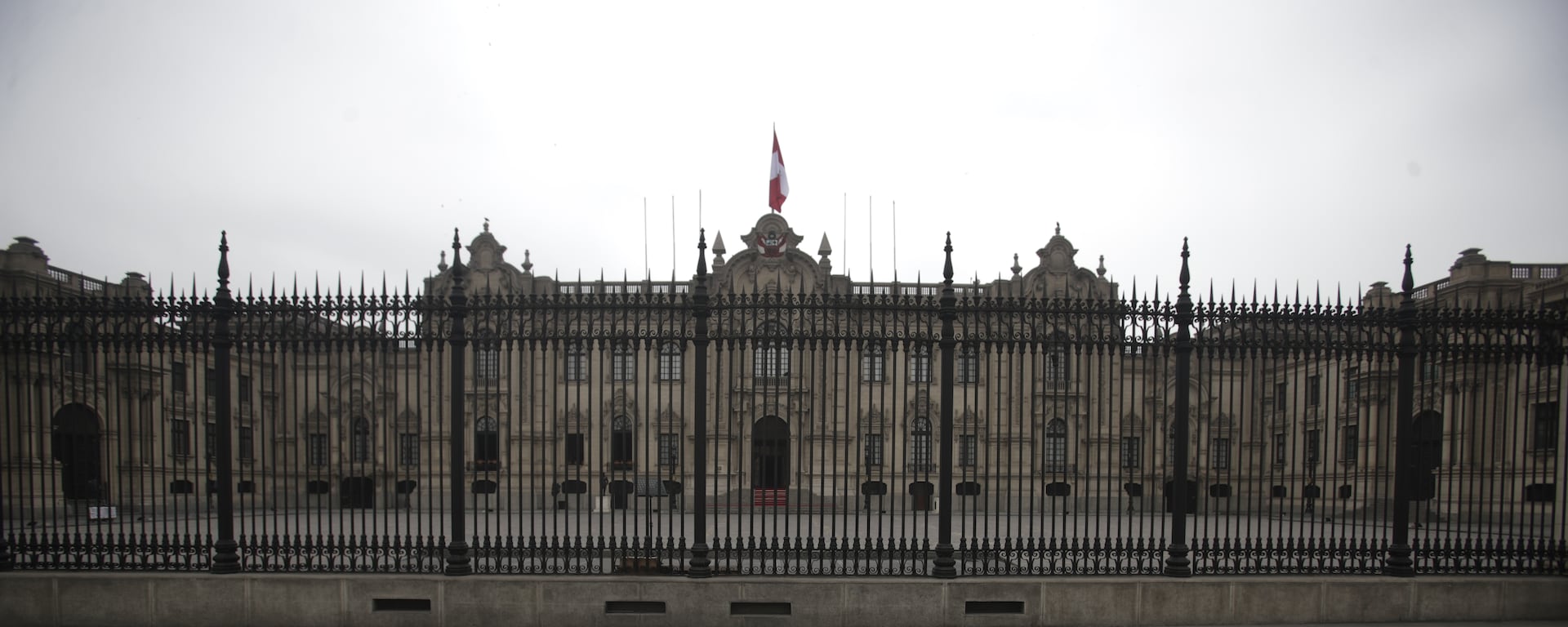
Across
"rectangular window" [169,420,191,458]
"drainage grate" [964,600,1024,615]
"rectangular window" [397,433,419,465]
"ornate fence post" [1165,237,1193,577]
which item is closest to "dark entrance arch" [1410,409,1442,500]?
"ornate fence post" [1165,237,1193,577]

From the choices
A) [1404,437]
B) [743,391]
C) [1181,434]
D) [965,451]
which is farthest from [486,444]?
[743,391]

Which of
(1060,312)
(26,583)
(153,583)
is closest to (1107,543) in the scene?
(1060,312)

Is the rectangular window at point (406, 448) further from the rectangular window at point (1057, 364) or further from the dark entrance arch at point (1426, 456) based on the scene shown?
the dark entrance arch at point (1426, 456)

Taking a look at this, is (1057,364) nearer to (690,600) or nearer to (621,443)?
(690,600)

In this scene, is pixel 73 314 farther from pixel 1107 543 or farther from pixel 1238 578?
pixel 1238 578

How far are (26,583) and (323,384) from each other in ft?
57.1

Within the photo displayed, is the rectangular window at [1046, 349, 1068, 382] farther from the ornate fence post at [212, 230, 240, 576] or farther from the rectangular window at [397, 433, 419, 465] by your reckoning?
the ornate fence post at [212, 230, 240, 576]

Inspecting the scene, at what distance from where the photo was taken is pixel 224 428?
10.9 meters

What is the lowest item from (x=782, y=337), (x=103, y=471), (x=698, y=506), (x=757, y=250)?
(x=103, y=471)

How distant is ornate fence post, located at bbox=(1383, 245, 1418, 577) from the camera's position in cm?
1110

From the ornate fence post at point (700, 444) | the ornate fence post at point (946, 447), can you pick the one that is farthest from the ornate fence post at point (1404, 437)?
the ornate fence post at point (700, 444)

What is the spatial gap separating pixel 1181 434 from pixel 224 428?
37.1ft

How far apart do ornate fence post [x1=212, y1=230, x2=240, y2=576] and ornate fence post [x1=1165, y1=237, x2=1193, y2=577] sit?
11.0 metres

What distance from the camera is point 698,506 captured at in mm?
10641
